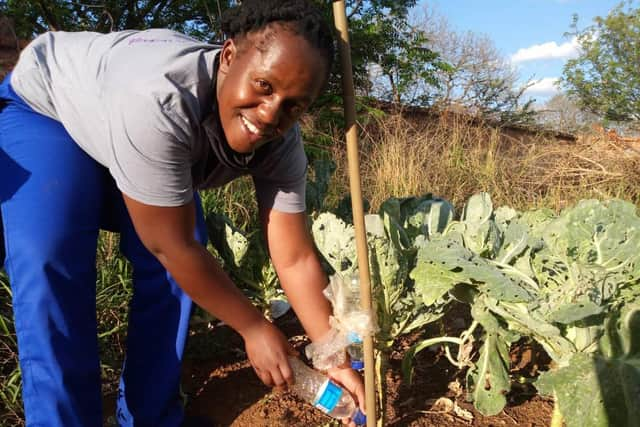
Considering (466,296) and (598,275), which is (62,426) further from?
(598,275)

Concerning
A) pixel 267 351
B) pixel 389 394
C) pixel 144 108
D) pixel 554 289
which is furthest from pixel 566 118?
Answer: pixel 144 108

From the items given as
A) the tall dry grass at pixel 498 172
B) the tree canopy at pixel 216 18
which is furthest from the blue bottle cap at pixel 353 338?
the tree canopy at pixel 216 18

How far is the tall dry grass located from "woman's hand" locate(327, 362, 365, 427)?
3.06m

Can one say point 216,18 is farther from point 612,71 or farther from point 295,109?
point 612,71

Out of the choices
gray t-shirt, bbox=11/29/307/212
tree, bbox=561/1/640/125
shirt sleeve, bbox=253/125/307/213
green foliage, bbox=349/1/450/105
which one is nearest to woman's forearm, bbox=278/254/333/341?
shirt sleeve, bbox=253/125/307/213

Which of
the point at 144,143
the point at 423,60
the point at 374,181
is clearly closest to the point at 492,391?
the point at 144,143

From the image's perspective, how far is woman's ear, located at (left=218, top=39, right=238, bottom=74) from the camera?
3.92 feet

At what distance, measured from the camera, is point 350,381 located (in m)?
1.61

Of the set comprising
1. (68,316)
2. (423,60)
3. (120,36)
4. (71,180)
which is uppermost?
(423,60)

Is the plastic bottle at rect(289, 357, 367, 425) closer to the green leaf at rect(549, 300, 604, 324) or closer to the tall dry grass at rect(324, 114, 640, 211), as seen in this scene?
the green leaf at rect(549, 300, 604, 324)

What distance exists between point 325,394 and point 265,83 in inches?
37.1

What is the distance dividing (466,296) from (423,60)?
919cm

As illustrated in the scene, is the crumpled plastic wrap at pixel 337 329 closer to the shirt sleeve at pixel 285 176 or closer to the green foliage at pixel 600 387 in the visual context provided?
the shirt sleeve at pixel 285 176

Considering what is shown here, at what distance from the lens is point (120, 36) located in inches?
54.9
